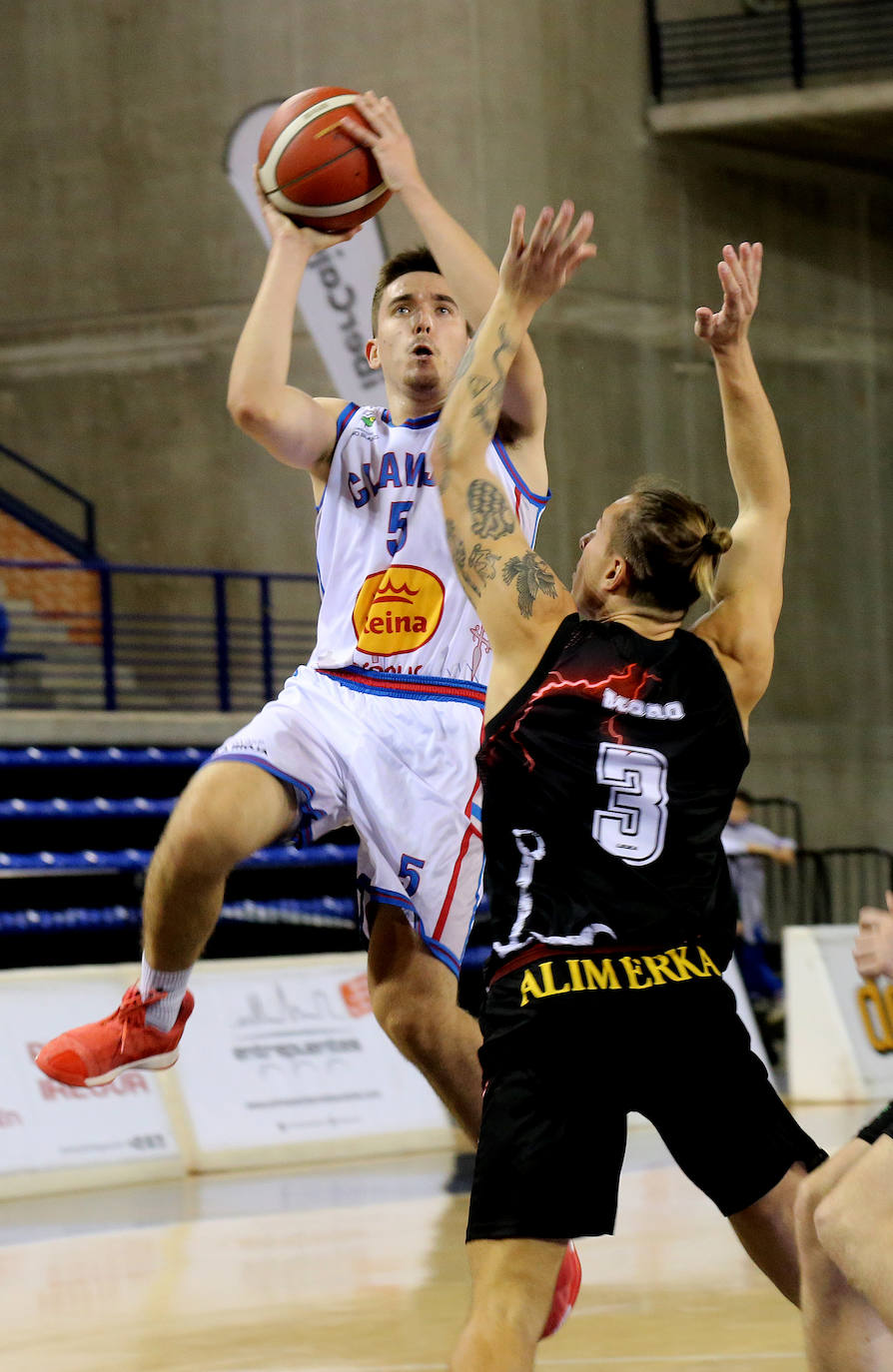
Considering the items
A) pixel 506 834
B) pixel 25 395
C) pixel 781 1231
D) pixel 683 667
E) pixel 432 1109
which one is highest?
pixel 25 395

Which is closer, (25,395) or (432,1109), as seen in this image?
(432,1109)

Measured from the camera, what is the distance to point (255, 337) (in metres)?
4.11

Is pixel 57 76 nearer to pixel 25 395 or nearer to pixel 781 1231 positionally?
pixel 25 395

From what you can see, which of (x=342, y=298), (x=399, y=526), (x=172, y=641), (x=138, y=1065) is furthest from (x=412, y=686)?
(x=172, y=641)

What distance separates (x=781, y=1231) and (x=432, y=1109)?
214 inches

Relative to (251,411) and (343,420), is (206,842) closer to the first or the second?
(251,411)

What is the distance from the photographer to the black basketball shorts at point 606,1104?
2959 millimetres

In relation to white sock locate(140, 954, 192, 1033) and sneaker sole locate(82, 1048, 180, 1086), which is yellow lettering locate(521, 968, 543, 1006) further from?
sneaker sole locate(82, 1048, 180, 1086)

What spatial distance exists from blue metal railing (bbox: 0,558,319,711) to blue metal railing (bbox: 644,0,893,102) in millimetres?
5855

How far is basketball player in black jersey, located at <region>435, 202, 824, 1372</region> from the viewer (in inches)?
117

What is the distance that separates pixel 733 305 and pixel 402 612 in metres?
1.10

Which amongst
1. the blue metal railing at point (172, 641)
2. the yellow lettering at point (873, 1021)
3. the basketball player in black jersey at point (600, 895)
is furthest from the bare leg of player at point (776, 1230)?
the blue metal railing at point (172, 641)

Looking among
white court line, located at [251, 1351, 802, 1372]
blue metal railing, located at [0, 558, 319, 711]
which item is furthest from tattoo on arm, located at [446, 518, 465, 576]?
blue metal railing, located at [0, 558, 319, 711]

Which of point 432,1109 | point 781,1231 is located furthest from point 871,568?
point 781,1231
